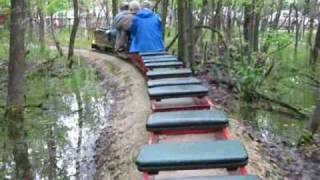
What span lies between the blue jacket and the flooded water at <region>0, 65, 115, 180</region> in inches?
70.2

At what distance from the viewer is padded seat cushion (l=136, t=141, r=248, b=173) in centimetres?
509

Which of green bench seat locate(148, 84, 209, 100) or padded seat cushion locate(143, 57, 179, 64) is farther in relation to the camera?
padded seat cushion locate(143, 57, 179, 64)

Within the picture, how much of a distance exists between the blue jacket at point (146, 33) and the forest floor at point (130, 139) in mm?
1681

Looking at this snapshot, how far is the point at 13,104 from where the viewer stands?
11000 mm

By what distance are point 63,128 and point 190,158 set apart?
5.87 m

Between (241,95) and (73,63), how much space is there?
9046 millimetres

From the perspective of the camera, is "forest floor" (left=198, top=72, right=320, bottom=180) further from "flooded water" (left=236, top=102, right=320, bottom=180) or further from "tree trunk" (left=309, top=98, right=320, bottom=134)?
"tree trunk" (left=309, top=98, right=320, bottom=134)

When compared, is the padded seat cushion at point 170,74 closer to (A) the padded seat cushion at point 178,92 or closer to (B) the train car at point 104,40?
(A) the padded seat cushion at point 178,92

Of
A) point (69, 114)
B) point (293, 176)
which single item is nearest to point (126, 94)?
point (69, 114)

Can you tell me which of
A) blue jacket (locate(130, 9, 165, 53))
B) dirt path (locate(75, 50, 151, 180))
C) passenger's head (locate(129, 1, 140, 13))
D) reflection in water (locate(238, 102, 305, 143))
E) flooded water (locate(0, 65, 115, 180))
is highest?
passenger's head (locate(129, 1, 140, 13))

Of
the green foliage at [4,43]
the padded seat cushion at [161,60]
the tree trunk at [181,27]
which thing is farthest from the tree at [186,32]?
the green foliage at [4,43]

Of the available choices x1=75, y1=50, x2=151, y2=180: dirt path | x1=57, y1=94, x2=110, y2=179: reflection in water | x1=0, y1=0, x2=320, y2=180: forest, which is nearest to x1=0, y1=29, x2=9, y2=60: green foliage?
x1=0, y1=0, x2=320, y2=180: forest

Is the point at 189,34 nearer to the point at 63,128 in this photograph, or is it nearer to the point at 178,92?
the point at 63,128

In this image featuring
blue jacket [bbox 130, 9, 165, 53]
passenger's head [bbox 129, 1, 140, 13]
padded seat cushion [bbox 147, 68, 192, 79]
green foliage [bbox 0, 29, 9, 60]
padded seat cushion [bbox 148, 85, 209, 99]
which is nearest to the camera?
padded seat cushion [bbox 148, 85, 209, 99]
